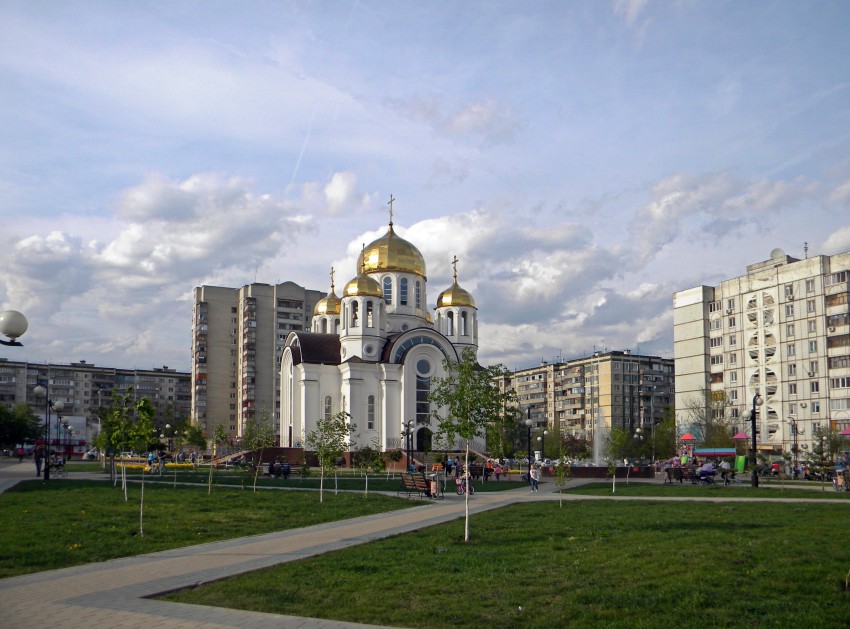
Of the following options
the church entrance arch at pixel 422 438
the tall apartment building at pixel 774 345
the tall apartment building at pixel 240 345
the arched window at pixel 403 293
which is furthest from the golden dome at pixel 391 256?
the tall apartment building at pixel 240 345

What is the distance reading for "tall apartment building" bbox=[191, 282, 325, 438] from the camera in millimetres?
106562

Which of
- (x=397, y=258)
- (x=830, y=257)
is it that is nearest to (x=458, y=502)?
(x=397, y=258)

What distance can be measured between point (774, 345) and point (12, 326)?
71.3m

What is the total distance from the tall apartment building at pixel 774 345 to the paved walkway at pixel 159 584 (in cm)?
5651

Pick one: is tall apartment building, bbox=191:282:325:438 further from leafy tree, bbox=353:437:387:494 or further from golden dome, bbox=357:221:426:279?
leafy tree, bbox=353:437:387:494

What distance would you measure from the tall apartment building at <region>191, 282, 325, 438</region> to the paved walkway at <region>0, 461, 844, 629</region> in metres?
91.0

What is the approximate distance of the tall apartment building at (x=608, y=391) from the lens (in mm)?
105438

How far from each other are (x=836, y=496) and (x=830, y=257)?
46.8 metres

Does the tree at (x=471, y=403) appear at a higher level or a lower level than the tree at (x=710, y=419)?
higher

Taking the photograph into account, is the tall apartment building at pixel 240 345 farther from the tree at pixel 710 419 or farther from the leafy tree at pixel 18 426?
the tree at pixel 710 419

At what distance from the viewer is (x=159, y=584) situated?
10781 millimetres

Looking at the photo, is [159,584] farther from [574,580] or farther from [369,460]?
[369,460]

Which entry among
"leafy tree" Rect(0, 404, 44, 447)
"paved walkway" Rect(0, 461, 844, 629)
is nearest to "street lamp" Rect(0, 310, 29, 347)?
"paved walkway" Rect(0, 461, 844, 629)

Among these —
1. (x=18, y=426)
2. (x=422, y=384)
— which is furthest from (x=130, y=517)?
(x=18, y=426)
